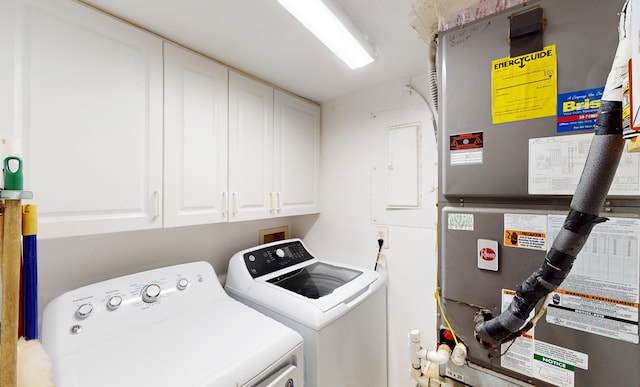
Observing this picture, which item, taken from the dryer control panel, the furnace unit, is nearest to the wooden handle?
the dryer control panel

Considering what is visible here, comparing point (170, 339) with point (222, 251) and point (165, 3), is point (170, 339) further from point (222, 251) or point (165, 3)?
point (165, 3)

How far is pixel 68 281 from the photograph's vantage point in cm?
115

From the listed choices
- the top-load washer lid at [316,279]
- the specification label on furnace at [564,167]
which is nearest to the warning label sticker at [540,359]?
the specification label on furnace at [564,167]

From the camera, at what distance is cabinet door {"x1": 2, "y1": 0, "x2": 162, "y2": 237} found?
86cm

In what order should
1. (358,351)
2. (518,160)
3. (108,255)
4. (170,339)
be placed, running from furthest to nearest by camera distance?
(358,351) → (108,255) → (170,339) → (518,160)

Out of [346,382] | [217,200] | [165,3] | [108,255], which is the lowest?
[346,382]

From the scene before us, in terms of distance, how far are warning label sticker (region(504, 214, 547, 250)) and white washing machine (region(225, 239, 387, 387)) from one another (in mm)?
810

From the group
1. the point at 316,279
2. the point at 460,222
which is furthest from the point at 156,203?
the point at 460,222

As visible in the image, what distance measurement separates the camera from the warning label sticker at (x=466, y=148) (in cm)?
81

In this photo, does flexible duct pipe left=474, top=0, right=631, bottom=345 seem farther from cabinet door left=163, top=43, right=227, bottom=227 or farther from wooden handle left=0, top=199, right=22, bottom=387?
cabinet door left=163, top=43, right=227, bottom=227

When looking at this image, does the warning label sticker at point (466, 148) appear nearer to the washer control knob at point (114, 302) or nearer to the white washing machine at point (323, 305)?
the white washing machine at point (323, 305)

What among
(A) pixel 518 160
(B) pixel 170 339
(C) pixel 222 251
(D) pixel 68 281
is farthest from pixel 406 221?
(D) pixel 68 281

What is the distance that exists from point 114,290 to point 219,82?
1170 mm

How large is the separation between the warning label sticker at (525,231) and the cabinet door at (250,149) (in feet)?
4.30
